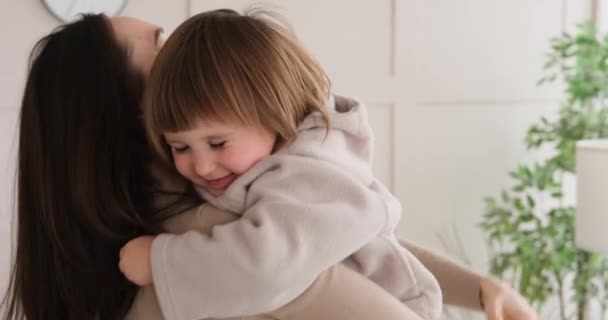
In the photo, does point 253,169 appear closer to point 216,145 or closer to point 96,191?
point 216,145

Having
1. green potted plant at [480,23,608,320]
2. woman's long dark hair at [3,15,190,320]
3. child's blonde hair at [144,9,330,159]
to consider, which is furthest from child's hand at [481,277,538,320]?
green potted plant at [480,23,608,320]

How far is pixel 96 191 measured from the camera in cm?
103

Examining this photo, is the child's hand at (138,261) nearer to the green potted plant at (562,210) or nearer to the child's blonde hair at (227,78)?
the child's blonde hair at (227,78)

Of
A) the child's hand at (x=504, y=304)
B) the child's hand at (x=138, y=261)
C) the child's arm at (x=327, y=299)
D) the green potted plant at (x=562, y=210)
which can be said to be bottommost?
the green potted plant at (x=562, y=210)

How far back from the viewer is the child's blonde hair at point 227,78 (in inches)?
38.9

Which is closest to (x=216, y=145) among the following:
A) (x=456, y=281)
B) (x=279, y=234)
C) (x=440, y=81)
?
(x=279, y=234)

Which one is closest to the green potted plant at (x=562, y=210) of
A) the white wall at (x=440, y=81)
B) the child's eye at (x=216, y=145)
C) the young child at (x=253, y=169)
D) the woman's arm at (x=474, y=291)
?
the white wall at (x=440, y=81)

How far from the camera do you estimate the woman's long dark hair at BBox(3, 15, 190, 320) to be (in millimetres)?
1031

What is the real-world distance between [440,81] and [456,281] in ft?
4.97

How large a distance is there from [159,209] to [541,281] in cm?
183

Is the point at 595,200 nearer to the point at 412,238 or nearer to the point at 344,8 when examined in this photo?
the point at 412,238

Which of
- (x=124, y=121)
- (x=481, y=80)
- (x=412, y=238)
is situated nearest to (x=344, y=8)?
(x=481, y=80)

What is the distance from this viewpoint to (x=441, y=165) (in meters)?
2.77

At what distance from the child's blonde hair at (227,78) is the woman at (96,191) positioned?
52mm
